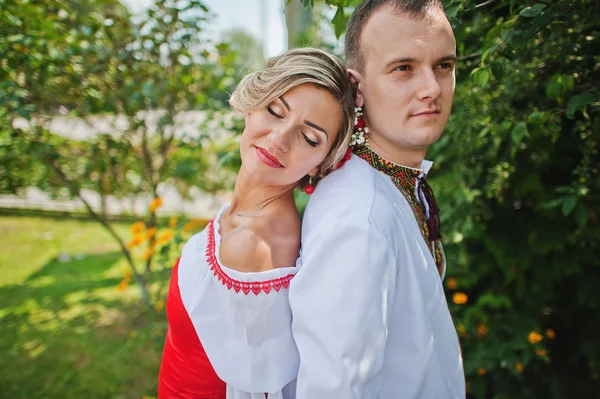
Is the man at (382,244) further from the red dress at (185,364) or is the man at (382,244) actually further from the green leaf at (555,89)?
the red dress at (185,364)

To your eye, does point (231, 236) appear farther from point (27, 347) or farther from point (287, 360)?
point (27, 347)

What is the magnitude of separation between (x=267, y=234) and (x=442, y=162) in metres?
1.98

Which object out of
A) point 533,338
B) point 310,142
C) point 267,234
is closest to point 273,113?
point 310,142

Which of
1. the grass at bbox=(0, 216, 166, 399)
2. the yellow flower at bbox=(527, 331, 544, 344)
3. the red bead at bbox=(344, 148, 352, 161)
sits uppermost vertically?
the red bead at bbox=(344, 148, 352, 161)

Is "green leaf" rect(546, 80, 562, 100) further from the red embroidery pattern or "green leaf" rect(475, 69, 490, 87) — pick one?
the red embroidery pattern

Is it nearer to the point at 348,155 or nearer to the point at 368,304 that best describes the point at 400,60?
the point at 348,155

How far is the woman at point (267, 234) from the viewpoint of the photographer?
3.91 ft

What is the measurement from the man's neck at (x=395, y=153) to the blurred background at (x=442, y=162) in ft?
1.22

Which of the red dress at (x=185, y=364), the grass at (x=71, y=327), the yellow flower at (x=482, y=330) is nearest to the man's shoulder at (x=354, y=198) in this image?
the red dress at (x=185, y=364)

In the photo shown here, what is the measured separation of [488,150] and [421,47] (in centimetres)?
121

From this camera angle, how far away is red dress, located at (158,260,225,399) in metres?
1.44

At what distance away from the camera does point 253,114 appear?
1340 millimetres

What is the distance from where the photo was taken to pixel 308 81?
1.23m

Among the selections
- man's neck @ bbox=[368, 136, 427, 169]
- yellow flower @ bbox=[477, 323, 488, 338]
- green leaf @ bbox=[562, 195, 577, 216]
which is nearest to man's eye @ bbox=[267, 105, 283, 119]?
man's neck @ bbox=[368, 136, 427, 169]
